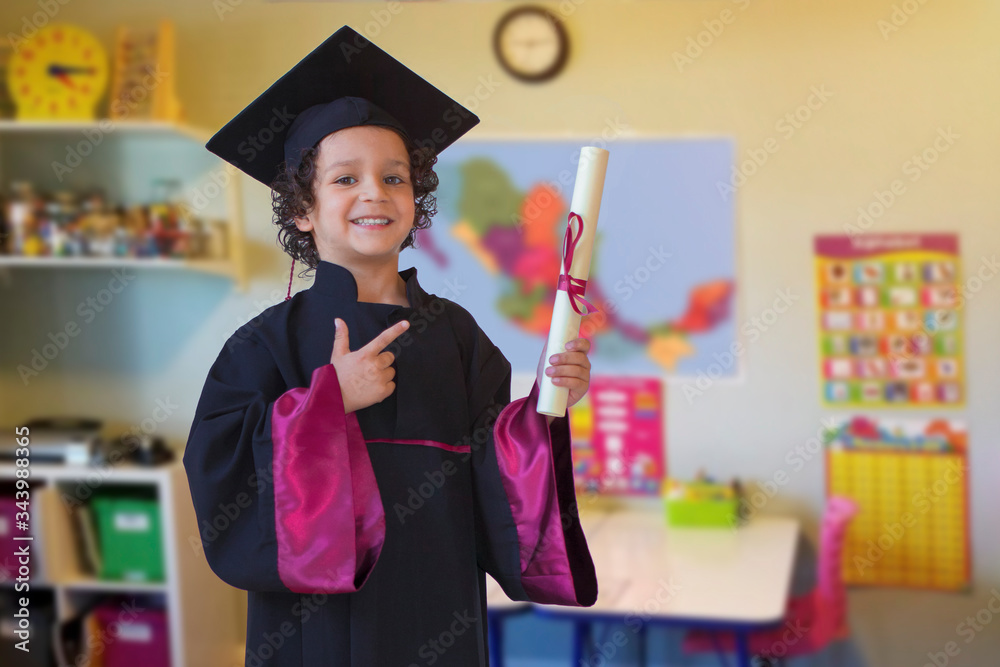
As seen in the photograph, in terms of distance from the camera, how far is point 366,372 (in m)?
0.87

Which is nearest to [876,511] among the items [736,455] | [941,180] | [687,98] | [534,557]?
[736,455]

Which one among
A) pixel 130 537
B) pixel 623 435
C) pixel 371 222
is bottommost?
pixel 130 537

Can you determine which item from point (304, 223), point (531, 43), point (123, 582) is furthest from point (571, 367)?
point (123, 582)

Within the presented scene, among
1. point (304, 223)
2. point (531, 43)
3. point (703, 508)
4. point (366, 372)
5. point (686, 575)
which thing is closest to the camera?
point (366, 372)

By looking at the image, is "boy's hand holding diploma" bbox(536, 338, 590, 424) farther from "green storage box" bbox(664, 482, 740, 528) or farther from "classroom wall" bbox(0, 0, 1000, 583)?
"green storage box" bbox(664, 482, 740, 528)

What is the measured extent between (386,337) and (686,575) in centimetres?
151

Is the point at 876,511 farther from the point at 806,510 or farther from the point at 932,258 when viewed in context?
the point at 932,258

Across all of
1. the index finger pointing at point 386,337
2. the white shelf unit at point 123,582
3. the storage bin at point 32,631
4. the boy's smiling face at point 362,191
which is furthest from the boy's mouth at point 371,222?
the storage bin at point 32,631

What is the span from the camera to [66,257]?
2.60 m

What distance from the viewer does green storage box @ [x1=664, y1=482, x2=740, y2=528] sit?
257 centimetres

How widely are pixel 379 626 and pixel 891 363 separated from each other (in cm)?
210

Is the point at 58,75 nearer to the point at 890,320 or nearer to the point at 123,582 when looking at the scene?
the point at 123,582

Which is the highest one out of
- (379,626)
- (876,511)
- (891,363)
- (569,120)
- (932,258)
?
(569,120)

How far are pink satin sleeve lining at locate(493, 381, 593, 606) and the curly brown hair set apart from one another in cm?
21
